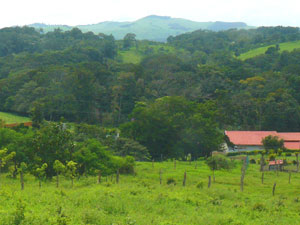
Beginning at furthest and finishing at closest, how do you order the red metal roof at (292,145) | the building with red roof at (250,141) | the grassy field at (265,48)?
the grassy field at (265,48) < the building with red roof at (250,141) < the red metal roof at (292,145)

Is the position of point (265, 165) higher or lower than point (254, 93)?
lower

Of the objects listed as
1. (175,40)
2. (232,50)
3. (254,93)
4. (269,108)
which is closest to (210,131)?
(269,108)

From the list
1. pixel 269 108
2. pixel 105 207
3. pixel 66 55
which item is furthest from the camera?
pixel 66 55

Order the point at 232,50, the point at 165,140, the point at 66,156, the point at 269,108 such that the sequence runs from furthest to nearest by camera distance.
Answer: the point at 232,50
the point at 269,108
the point at 165,140
the point at 66,156

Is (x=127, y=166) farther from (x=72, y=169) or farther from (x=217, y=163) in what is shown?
(x=217, y=163)

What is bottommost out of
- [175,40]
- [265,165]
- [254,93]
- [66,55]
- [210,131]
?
[265,165]

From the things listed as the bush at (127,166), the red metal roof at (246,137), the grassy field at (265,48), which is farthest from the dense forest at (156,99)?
the grassy field at (265,48)

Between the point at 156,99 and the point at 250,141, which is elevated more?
the point at 156,99

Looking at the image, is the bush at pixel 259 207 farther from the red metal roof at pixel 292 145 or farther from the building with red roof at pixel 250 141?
the red metal roof at pixel 292 145

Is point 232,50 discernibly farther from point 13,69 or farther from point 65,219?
point 65,219

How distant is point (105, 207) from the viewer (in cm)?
1470

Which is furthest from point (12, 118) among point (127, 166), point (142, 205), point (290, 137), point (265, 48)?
point (265, 48)

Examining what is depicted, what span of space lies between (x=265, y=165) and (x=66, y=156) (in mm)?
19979

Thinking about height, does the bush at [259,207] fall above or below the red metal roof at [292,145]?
above
